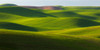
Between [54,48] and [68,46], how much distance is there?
233 centimetres

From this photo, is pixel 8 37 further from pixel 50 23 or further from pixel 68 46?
pixel 50 23

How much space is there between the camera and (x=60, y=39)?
86.0ft

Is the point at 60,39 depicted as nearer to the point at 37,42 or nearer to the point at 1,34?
the point at 37,42

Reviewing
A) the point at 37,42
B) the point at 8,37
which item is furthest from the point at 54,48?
the point at 8,37

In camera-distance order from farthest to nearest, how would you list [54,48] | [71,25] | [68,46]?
[71,25]
[68,46]
[54,48]

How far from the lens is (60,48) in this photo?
73.5 ft

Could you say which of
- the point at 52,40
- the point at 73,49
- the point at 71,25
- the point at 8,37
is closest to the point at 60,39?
the point at 52,40

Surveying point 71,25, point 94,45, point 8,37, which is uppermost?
point 8,37

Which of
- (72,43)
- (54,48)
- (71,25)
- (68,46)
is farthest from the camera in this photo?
(71,25)

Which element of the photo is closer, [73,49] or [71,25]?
[73,49]

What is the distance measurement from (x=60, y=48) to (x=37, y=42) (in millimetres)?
2819

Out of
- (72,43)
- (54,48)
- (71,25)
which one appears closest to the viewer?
(54,48)

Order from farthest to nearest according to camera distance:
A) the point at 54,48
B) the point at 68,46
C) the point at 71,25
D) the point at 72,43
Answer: the point at 71,25 → the point at 72,43 → the point at 68,46 → the point at 54,48

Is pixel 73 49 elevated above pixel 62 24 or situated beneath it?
elevated above
